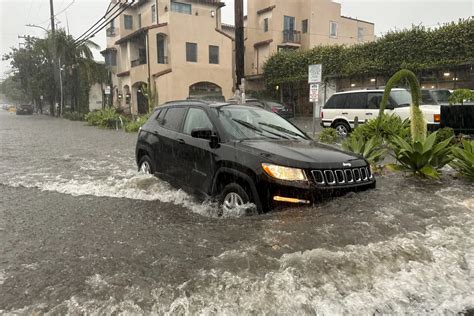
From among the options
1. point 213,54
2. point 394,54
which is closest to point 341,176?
point 394,54

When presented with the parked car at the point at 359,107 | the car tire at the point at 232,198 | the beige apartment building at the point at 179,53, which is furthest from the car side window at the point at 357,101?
the beige apartment building at the point at 179,53

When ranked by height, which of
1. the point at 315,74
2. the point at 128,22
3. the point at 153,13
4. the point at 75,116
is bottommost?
the point at 75,116

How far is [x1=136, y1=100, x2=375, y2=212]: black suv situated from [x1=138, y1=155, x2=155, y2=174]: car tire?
12cm

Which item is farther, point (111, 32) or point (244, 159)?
point (111, 32)

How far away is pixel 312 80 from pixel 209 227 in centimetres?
806

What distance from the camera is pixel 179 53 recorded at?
30281 millimetres

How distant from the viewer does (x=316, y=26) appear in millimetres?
34375

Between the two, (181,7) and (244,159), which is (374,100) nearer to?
(244,159)

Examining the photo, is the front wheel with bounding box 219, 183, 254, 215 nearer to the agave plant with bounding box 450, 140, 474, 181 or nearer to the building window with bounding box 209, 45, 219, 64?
the agave plant with bounding box 450, 140, 474, 181

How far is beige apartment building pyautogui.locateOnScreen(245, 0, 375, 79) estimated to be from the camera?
3347 centimetres

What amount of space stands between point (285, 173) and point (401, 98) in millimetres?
10351

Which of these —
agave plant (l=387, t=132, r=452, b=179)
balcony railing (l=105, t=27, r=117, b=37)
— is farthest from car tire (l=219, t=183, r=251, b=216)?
balcony railing (l=105, t=27, r=117, b=37)

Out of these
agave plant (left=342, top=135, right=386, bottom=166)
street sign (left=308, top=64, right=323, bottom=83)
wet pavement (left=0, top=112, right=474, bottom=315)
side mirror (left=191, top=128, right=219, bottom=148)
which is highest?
street sign (left=308, top=64, right=323, bottom=83)

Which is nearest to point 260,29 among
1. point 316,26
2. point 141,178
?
point 316,26
